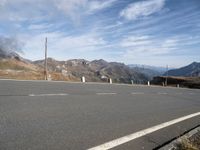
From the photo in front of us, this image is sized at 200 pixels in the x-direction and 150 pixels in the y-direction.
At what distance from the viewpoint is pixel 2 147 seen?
4914mm

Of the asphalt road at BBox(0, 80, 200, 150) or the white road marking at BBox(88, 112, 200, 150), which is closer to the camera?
the asphalt road at BBox(0, 80, 200, 150)

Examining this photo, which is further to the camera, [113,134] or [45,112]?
[45,112]

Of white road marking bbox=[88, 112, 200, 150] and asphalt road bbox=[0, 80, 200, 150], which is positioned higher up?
asphalt road bbox=[0, 80, 200, 150]

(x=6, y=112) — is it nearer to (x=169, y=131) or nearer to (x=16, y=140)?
(x=16, y=140)

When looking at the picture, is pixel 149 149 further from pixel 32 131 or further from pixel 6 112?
pixel 6 112

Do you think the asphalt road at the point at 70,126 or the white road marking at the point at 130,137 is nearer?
the asphalt road at the point at 70,126

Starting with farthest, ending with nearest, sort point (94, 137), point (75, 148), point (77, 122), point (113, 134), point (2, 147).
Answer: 1. point (77, 122)
2. point (113, 134)
3. point (94, 137)
4. point (75, 148)
5. point (2, 147)

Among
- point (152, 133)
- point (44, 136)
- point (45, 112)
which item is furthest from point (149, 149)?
point (45, 112)

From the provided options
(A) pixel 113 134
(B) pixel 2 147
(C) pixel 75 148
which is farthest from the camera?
(A) pixel 113 134

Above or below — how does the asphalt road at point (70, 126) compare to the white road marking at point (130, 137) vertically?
above

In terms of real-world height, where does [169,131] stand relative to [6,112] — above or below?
below

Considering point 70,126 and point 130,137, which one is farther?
point 70,126

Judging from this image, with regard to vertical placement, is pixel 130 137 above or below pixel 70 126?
below

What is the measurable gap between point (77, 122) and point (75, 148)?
2042mm
